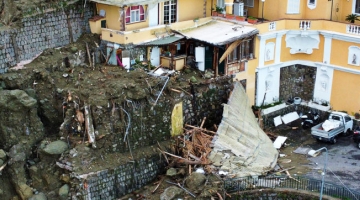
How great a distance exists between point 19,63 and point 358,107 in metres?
18.2

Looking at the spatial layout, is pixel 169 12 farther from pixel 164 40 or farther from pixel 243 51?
pixel 243 51

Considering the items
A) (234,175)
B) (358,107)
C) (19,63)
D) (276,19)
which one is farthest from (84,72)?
(358,107)

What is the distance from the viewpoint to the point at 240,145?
33.3 metres

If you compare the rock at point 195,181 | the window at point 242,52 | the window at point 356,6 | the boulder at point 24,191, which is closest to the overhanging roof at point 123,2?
the window at point 242,52

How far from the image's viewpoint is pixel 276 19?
128 feet

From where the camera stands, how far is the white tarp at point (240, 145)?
105ft

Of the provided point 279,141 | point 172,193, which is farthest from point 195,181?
point 279,141

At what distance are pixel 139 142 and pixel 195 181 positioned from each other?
3544 millimetres

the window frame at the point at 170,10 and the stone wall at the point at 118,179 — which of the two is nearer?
the stone wall at the point at 118,179

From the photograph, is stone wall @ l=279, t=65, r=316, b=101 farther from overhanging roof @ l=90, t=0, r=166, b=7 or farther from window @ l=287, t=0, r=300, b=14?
overhanging roof @ l=90, t=0, r=166, b=7

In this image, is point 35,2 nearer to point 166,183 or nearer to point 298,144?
point 166,183

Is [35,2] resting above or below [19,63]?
above

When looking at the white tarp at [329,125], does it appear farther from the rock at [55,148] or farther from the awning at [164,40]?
the rock at [55,148]

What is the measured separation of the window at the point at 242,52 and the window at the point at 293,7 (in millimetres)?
3123
